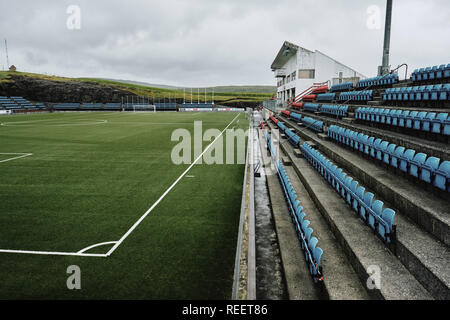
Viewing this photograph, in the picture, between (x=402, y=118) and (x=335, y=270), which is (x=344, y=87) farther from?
(x=335, y=270)

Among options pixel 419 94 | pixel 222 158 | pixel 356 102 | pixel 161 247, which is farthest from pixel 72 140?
pixel 419 94

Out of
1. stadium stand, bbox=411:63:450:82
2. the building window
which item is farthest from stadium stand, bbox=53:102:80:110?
stadium stand, bbox=411:63:450:82

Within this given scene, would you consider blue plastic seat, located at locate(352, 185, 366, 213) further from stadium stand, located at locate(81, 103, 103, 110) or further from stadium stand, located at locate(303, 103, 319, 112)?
stadium stand, located at locate(81, 103, 103, 110)

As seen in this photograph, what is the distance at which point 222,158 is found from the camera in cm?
1252

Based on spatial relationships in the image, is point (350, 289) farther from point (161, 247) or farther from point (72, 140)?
point (72, 140)

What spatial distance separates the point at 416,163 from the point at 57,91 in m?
74.7

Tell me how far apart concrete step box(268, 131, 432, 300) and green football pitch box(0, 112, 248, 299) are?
175 centimetres

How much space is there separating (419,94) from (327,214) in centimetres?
663

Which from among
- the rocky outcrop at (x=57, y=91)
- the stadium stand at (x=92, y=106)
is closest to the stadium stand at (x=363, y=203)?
the stadium stand at (x=92, y=106)

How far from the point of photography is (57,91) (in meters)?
65.2

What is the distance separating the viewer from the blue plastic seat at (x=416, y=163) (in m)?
5.06

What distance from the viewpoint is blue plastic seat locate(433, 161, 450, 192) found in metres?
4.33

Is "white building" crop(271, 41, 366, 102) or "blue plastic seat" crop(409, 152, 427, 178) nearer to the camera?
"blue plastic seat" crop(409, 152, 427, 178)

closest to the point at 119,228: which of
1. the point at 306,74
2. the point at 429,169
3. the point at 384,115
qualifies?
the point at 429,169
